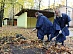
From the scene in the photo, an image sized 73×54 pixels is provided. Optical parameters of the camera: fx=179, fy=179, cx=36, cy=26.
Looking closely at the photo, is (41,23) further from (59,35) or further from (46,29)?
(59,35)

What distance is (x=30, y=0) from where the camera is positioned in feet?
55.3

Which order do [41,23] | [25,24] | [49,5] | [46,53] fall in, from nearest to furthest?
[46,53] < [41,23] < [25,24] < [49,5]

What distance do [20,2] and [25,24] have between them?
9573 mm

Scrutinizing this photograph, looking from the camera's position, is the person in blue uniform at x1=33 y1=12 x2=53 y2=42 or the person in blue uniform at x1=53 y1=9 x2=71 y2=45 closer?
the person in blue uniform at x1=53 y1=9 x2=71 y2=45

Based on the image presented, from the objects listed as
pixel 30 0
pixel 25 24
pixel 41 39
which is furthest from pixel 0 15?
pixel 41 39

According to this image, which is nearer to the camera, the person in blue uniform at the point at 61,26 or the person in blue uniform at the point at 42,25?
the person in blue uniform at the point at 61,26

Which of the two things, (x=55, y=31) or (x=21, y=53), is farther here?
(x=55, y=31)

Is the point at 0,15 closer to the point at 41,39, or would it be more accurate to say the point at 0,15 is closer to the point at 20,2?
the point at 20,2

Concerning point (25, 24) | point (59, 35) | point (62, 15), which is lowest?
point (25, 24)

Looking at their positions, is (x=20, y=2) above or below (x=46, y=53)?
above

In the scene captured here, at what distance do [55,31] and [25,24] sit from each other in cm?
1828

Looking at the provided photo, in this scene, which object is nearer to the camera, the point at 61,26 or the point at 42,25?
the point at 61,26

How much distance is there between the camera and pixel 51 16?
1093 inches

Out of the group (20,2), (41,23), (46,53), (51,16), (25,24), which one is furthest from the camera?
(51,16)
